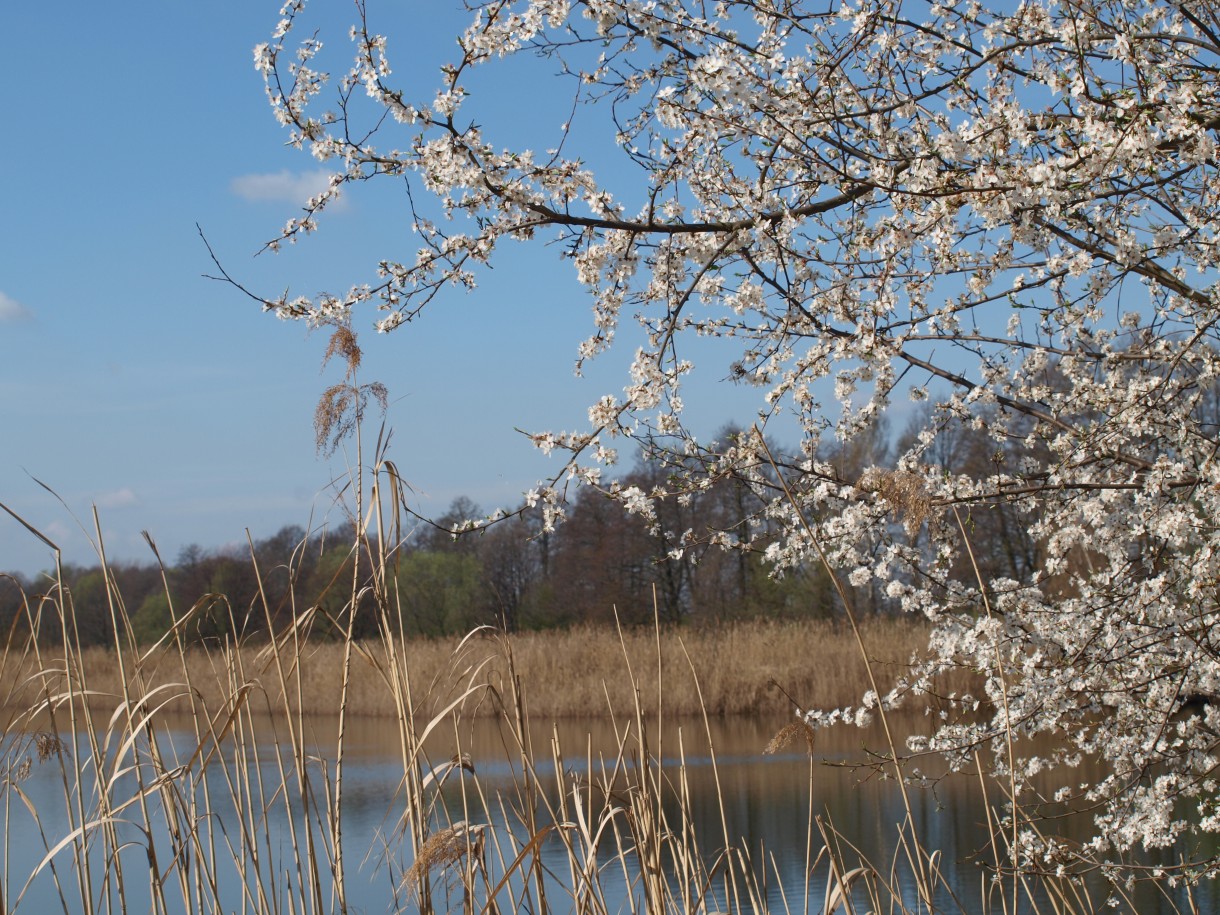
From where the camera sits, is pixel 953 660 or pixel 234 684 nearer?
pixel 234 684

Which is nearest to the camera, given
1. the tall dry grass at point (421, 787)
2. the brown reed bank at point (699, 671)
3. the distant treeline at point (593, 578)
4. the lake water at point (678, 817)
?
the tall dry grass at point (421, 787)

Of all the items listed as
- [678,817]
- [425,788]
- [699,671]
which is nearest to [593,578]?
[699,671]

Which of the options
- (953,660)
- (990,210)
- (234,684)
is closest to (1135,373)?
(953,660)

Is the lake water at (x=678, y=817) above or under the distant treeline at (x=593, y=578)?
under

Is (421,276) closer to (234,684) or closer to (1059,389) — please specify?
(234,684)

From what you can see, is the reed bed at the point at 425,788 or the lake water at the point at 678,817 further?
the lake water at the point at 678,817

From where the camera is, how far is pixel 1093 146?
245 cm

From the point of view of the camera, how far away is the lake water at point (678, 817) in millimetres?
5316

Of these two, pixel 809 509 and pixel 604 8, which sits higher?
pixel 604 8

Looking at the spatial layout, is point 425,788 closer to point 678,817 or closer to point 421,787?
point 421,787

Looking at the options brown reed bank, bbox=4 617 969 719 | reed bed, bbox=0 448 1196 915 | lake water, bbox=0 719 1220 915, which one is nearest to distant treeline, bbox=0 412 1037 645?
brown reed bank, bbox=4 617 969 719

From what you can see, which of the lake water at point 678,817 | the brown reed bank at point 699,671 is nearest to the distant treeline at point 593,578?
the brown reed bank at point 699,671

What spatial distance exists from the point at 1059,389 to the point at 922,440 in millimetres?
568

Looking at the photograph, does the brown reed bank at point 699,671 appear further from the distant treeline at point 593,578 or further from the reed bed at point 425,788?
the distant treeline at point 593,578
